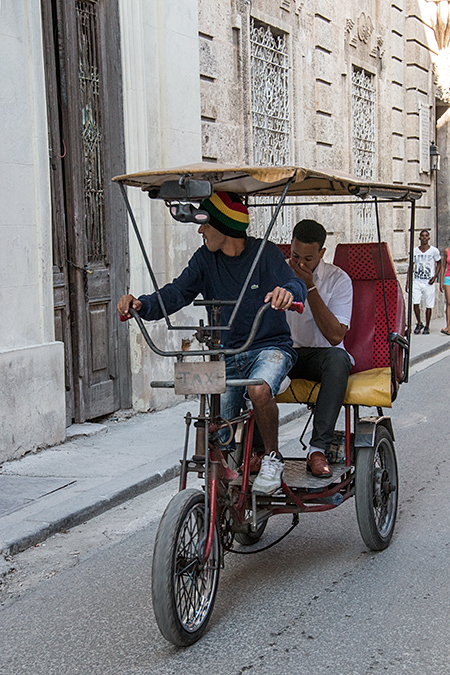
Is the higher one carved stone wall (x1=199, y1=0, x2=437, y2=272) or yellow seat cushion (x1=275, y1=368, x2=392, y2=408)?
carved stone wall (x1=199, y1=0, x2=437, y2=272)

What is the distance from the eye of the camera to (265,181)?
→ 12.5ft

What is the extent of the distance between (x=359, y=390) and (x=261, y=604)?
53.6 inches

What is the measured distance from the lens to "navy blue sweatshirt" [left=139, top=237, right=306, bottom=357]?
14.1ft

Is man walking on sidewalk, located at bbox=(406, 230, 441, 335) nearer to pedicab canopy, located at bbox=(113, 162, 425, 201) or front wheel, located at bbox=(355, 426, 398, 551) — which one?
pedicab canopy, located at bbox=(113, 162, 425, 201)

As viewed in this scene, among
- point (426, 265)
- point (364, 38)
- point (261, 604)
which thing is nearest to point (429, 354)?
point (426, 265)

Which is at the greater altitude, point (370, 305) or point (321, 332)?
point (370, 305)

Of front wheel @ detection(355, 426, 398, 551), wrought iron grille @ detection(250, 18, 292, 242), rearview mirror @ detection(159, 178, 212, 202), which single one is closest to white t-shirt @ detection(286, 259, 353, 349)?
front wheel @ detection(355, 426, 398, 551)

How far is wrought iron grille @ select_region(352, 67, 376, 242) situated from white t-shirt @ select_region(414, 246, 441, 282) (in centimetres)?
94

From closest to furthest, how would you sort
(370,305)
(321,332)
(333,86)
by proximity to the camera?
(321,332)
(370,305)
(333,86)

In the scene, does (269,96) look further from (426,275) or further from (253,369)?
(253,369)

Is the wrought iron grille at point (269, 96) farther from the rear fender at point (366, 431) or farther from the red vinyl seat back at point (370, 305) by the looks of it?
the rear fender at point (366, 431)

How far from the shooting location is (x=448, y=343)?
44.8 feet

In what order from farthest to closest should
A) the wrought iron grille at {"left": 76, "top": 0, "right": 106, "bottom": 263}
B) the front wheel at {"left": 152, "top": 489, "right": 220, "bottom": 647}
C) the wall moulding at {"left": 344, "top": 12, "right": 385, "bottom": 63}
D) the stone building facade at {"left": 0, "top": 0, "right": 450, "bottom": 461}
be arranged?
the wall moulding at {"left": 344, "top": 12, "right": 385, "bottom": 63} → the wrought iron grille at {"left": 76, "top": 0, "right": 106, "bottom": 263} → the stone building facade at {"left": 0, "top": 0, "right": 450, "bottom": 461} → the front wheel at {"left": 152, "top": 489, "right": 220, "bottom": 647}

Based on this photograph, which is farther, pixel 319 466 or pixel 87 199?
pixel 87 199
